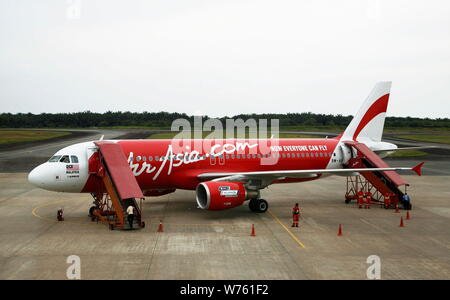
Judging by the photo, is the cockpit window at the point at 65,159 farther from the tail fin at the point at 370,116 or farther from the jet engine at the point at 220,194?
the tail fin at the point at 370,116

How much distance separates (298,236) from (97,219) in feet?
37.3

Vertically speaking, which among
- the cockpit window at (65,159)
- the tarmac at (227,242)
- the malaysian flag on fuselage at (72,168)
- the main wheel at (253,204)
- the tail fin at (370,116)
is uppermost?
the tail fin at (370,116)

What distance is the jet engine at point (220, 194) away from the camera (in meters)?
24.5

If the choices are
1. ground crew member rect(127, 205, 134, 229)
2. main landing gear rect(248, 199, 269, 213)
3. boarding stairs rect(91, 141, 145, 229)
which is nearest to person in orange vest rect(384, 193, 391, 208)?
main landing gear rect(248, 199, 269, 213)

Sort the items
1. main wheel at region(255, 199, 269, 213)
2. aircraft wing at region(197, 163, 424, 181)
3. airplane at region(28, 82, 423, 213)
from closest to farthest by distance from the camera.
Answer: airplane at region(28, 82, 423, 213) → aircraft wing at region(197, 163, 424, 181) → main wheel at region(255, 199, 269, 213)

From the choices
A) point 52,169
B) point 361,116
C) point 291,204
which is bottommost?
point 291,204

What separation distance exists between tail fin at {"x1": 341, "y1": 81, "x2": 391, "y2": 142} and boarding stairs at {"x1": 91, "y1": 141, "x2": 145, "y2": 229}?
1773cm

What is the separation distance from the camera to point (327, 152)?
103ft

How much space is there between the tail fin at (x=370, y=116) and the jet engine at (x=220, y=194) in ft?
40.9

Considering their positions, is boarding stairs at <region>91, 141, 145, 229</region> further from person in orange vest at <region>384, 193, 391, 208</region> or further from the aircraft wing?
person in orange vest at <region>384, 193, 391, 208</region>

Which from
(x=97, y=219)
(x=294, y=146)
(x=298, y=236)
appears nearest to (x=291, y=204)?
(x=294, y=146)

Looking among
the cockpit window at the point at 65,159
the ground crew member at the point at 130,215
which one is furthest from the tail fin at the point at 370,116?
the cockpit window at the point at 65,159

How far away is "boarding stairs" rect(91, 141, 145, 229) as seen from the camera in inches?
891
